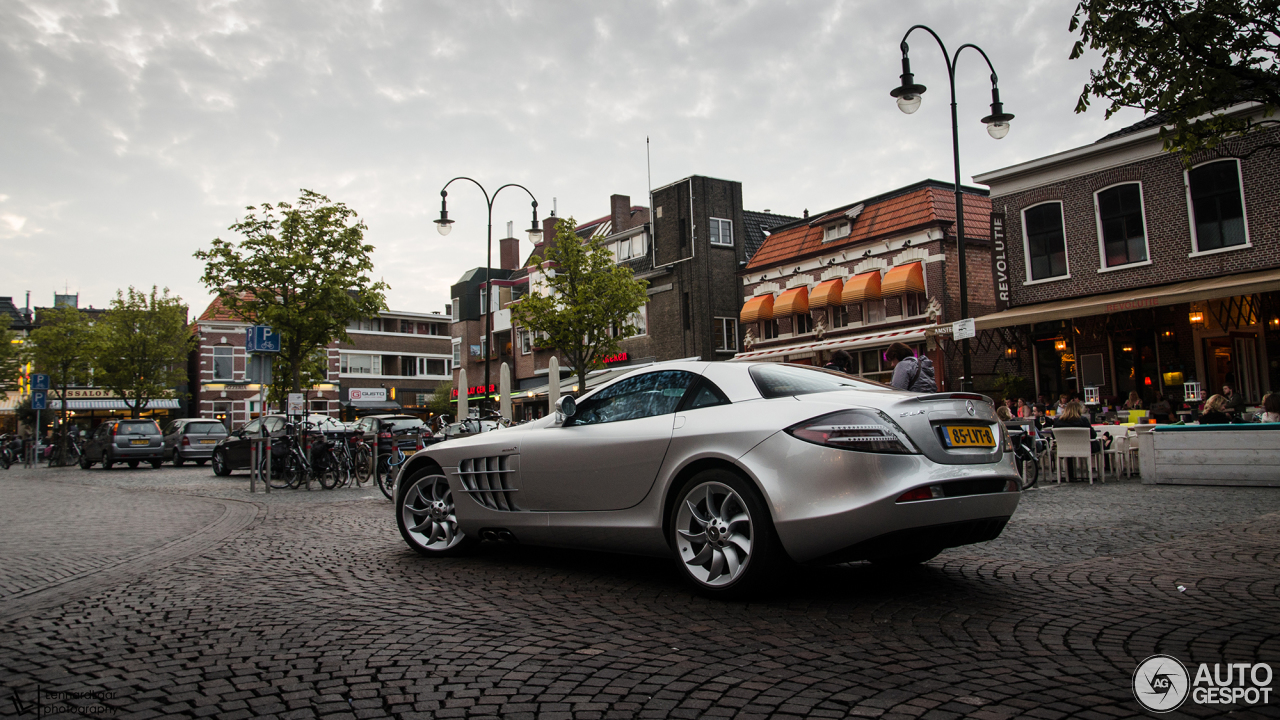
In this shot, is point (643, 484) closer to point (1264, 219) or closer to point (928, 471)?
point (928, 471)

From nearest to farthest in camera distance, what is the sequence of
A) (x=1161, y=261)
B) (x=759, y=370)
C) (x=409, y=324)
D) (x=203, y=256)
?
(x=759, y=370) < (x=1161, y=261) < (x=203, y=256) < (x=409, y=324)

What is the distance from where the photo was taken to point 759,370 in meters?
4.98

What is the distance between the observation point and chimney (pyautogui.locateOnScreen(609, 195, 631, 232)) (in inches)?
1970

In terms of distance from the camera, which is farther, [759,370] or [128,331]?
[128,331]

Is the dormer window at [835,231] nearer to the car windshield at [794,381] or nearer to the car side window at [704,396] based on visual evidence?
the car windshield at [794,381]

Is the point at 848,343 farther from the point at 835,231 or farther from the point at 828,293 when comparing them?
the point at 835,231

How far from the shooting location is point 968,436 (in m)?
4.48

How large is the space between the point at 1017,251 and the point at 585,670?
23442mm

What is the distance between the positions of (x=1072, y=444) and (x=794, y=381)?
10.0m

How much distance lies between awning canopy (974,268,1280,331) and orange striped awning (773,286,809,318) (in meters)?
10.0

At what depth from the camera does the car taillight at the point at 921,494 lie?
4066 millimetres

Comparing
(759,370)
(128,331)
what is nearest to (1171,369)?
(759,370)

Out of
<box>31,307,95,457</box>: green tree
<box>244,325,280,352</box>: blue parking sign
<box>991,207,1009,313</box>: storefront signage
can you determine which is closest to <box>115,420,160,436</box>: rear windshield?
<box>244,325,280,352</box>: blue parking sign

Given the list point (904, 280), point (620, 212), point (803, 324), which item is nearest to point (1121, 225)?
point (904, 280)
